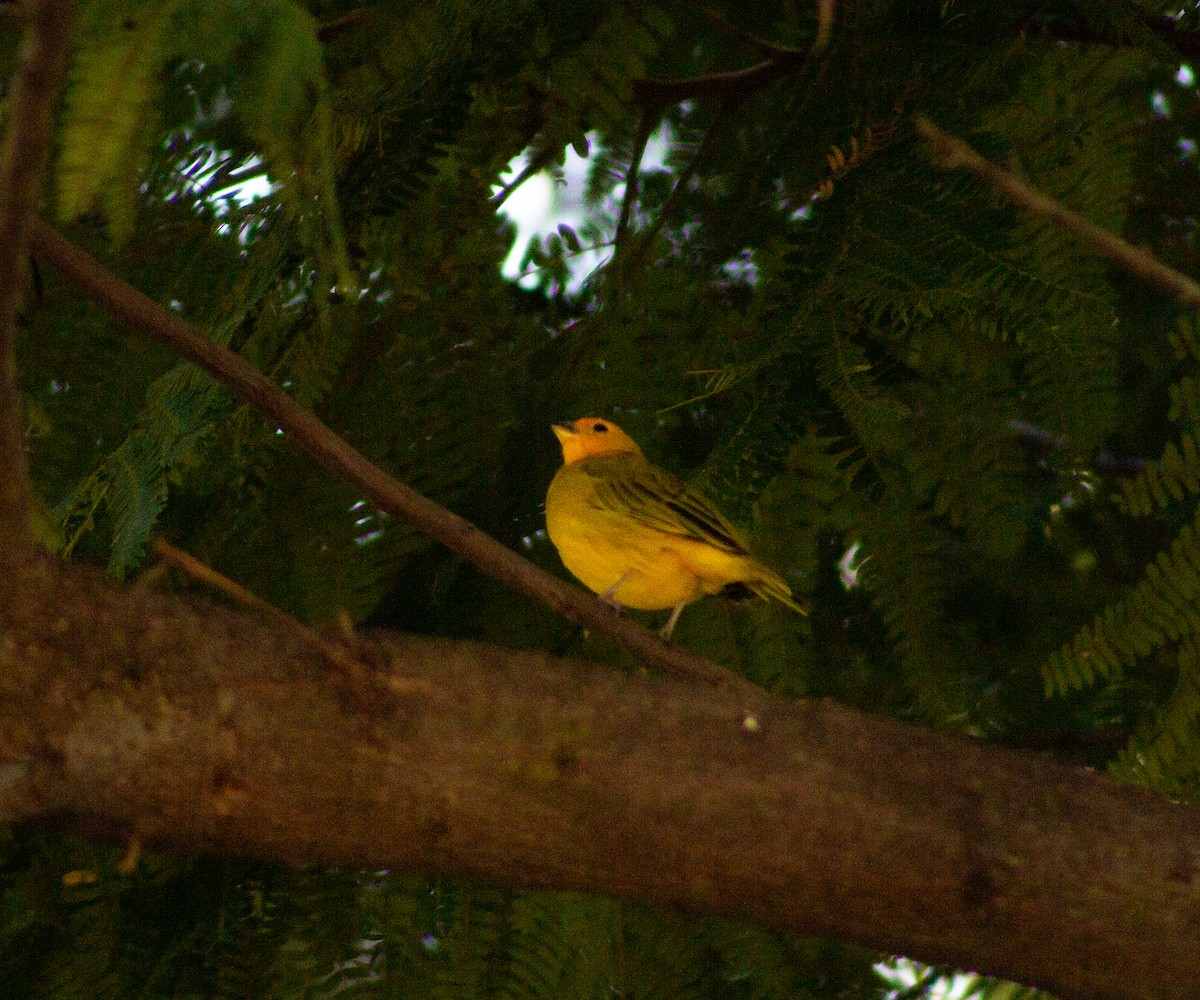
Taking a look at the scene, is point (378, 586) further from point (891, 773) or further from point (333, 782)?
point (891, 773)

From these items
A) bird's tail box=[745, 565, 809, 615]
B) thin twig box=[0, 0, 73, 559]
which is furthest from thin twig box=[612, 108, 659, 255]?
→ thin twig box=[0, 0, 73, 559]

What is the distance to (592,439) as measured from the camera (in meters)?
3.46

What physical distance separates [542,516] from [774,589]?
579 mm

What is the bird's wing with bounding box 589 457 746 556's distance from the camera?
318cm

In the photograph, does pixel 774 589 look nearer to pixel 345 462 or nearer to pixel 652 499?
pixel 652 499

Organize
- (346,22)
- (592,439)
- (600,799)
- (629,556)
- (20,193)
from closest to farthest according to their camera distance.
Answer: (20,193)
(600,799)
(346,22)
(629,556)
(592,439)

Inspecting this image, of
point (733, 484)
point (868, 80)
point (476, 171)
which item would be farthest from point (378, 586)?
point (868, 80)

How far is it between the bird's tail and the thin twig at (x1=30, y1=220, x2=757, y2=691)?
1.96ft

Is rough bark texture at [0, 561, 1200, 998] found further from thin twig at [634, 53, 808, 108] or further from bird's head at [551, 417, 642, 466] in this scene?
thin twig at [634, 53, 808, 108]

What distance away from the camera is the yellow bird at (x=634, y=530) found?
10.3 ft

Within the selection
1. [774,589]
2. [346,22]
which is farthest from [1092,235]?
[346,22]

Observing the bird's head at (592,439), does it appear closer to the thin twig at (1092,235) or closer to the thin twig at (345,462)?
the thin twig at (345,462)

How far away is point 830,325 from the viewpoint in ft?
7.45

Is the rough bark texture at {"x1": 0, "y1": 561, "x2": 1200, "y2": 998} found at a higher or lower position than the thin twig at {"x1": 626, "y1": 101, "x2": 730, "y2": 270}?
lower
